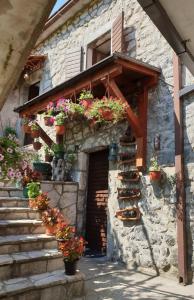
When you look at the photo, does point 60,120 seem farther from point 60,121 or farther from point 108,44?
point 108,44

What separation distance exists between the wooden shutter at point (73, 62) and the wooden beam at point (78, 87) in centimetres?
155

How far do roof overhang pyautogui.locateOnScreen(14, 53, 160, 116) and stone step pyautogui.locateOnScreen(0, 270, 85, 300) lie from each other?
353 cm

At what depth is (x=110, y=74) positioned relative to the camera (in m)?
5.60

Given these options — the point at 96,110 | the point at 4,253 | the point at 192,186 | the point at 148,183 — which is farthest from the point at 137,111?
the point at 4,253

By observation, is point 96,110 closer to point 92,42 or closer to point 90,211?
point 90,211

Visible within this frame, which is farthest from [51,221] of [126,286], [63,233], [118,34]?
[118,34]

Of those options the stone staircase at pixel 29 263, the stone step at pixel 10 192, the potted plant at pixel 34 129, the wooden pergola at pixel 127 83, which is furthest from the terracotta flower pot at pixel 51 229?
the potted plant at pixel 34 129

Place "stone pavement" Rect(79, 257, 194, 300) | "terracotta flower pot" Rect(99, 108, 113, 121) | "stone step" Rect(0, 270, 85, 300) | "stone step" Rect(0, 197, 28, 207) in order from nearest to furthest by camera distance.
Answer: "stone step" Rect(0, 270, 85, 300) → "stone pavement" Rect(79, 257, 194, 300) → "terracotta flower pot" Rect(99, 108, 113, 121) → "stone step" Rect(0, 197, 28, 207)

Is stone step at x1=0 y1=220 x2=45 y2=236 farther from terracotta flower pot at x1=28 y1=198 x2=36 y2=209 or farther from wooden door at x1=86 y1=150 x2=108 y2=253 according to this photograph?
wooden door at x1=86 y1=150 x2=108 y2=253

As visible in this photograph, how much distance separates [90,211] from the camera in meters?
7.57

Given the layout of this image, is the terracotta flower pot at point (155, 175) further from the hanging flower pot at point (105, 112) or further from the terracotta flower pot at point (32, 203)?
the terracotta flower pot at point (32, 203)

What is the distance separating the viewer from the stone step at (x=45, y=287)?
145 inches

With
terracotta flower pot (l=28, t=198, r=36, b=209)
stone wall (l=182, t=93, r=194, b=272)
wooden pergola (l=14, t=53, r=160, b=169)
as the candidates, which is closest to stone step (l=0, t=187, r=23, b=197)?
terracotta flower pot (l=28, t=198, r=36, b=209)

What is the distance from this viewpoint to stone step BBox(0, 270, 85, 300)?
3.68 m
